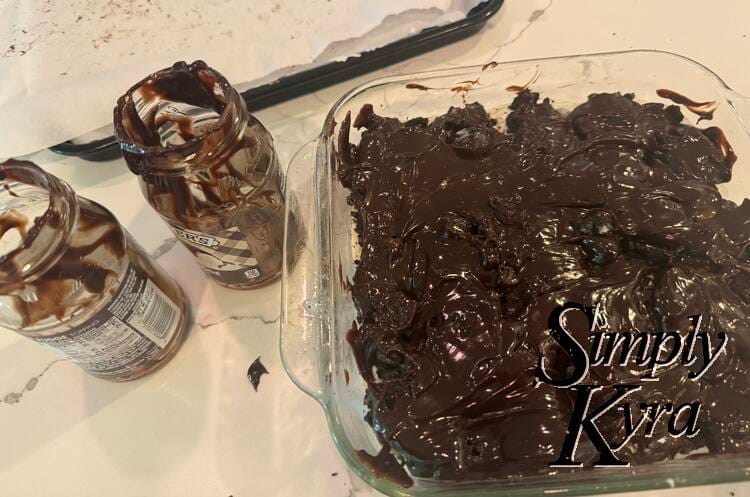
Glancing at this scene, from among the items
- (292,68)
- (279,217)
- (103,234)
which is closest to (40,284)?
(103,234)

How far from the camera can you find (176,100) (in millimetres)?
989

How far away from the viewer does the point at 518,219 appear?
3.38 ft

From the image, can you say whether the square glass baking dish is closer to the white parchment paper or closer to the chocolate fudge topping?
the chocolate fudge topping

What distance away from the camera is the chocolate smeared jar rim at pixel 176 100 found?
0.84m

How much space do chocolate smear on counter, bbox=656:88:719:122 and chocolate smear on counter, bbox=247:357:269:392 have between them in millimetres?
1068

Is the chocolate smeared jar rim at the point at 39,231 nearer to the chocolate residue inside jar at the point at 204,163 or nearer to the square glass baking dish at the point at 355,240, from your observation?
the chocolate residue inside jar at the point at 204,163

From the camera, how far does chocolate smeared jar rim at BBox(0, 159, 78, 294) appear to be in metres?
0.79

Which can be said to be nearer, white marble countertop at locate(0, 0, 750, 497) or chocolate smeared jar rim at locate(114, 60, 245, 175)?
chocolate smeared jar rim at locate(114, 60, 245, 175)

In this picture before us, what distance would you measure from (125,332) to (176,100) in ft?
1.39

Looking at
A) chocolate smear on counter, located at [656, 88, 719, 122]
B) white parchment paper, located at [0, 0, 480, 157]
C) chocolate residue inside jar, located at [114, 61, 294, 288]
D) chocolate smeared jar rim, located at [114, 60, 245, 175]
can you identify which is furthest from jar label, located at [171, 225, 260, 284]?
chocolate smear on counter, located at [656, 88, 719, 122]

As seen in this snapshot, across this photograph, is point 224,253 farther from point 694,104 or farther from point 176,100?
point 694,104

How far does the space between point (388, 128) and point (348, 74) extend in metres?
0.36

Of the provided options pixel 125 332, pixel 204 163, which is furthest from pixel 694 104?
pixel 125 332

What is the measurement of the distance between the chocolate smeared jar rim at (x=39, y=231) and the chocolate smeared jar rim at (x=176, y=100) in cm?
11
